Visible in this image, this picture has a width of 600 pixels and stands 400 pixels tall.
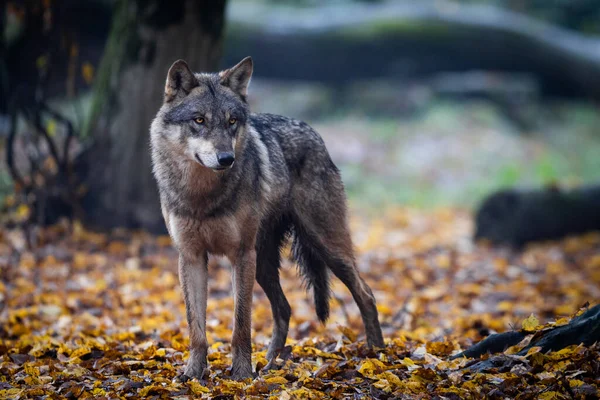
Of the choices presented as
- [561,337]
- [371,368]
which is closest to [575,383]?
[561,337]

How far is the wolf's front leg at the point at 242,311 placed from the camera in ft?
15.4

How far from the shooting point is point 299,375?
179 inches

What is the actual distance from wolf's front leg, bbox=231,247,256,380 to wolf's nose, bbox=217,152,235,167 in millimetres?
780

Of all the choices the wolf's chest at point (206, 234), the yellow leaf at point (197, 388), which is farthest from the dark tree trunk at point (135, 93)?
the yellow leaf at point (197, 388)

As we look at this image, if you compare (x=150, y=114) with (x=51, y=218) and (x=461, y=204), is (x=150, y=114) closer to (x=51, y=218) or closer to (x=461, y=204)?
(x=51, y=218)

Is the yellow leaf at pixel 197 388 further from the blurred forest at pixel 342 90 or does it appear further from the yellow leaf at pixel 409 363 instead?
the blurred forest at pixel 342 90

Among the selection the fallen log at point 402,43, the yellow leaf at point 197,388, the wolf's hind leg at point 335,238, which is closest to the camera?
the yellow leaf at point 197,388

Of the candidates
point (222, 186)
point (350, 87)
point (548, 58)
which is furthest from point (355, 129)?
point (222, 186)

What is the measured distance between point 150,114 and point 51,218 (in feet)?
7.08

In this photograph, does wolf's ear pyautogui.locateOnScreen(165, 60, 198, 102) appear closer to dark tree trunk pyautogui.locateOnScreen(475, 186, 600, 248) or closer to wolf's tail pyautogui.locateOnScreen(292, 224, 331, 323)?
wolf's tail pyautogui.locateOnScreen(292, 224, 331, 323)

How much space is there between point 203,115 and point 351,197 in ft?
35.3

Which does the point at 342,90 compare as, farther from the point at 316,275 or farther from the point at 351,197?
the point at 316,275

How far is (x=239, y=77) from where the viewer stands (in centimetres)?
493

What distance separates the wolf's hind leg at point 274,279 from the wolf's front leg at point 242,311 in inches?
26.6
